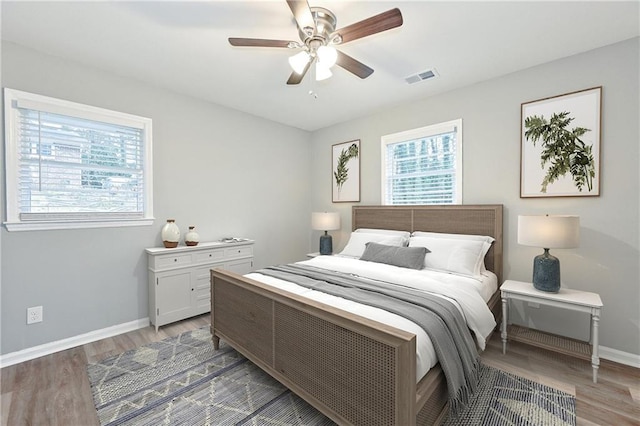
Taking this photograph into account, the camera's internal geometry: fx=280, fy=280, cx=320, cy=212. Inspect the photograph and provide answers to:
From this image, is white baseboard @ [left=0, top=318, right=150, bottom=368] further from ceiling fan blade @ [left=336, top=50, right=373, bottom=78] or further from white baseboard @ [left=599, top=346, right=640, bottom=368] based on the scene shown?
white baseboard @ [left=599, top=346, right=640, bottom=368]

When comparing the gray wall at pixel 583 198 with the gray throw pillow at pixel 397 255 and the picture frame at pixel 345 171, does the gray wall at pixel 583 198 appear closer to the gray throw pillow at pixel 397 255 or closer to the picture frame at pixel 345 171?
the gray throw pillow at pixel 397 255

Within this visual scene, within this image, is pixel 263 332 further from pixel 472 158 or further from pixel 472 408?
pixel 472 158

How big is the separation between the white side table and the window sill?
375 cm

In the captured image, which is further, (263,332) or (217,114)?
(217,114)

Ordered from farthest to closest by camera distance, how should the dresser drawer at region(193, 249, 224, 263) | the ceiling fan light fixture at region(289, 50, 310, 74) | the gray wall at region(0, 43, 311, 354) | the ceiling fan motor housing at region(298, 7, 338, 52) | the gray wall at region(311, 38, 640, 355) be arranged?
the dresser drawer at region(193, 249, 224, 263)
the gray wall at region(0, 43, 311, 354)
the gray wall at region(311, 38, 640, 355)
the ceiling fan light fixture at region(289, 50, 310, 74)
the ceiling fan motor housing at region(298, 7, 338, 52)

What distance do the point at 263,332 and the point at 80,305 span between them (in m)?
2.03

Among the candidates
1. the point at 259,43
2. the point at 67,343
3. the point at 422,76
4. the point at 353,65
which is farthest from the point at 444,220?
the point at 67,343

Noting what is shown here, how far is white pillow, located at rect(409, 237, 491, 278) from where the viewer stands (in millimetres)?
2735

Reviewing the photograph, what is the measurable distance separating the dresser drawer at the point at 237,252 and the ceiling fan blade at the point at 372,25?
107 inches

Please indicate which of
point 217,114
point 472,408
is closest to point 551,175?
point 472,408

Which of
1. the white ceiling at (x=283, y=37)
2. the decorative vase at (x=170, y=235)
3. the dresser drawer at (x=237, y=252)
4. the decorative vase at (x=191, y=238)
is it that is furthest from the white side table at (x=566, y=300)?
the decorative vase at (x=170, y=235)

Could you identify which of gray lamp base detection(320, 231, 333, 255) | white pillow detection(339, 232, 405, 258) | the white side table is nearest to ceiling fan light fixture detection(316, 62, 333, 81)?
white pillow detection(339, 232, 405, 258)

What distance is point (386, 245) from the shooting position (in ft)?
10.6

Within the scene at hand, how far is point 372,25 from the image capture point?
174 cm
